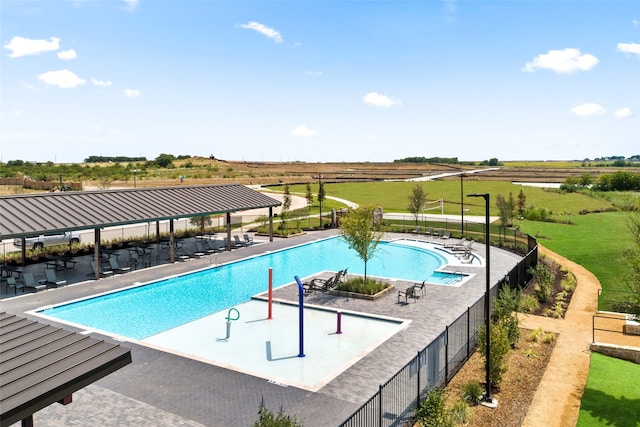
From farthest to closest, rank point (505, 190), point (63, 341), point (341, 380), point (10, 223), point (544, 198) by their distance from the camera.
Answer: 1. point (505, 190)
2. point (544, 198)
3. point (10, 223)
4. point (341, 380)
5. point (63, 341)

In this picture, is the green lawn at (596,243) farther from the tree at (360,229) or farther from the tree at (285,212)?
the tree at (285,212)

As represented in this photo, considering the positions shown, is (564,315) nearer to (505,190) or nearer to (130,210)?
(130,210)

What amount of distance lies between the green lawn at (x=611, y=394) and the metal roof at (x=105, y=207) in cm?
2460

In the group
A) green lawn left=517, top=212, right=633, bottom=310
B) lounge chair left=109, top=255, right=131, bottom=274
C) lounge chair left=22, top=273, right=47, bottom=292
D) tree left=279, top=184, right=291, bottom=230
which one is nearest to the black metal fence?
green lawn left=517, top=212, right=633, bottom=310

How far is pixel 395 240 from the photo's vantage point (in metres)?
42.8

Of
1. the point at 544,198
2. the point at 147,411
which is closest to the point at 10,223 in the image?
the point at 147,411

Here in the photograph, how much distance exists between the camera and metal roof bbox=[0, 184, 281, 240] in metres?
24.5

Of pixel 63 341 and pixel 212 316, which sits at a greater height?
pixel 63 341

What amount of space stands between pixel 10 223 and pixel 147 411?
53.5 ft

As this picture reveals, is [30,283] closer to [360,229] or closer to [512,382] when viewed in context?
[360,229]

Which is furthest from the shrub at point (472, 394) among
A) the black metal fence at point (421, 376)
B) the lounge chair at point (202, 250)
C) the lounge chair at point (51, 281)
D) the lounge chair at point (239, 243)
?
the lounge chair at point (239, 243)

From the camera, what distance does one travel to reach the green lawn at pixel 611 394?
12672mm

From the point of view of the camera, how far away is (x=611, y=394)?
14.2m

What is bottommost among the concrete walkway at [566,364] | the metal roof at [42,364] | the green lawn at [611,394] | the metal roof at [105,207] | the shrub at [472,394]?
the green lawn at [611,394]
